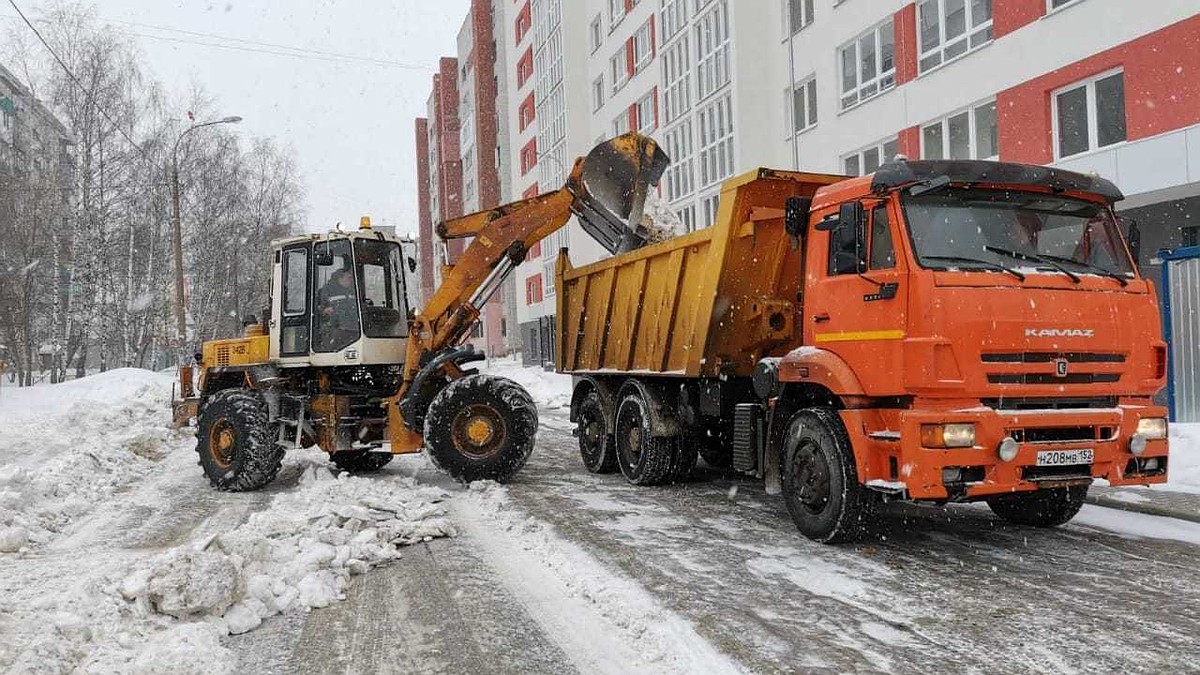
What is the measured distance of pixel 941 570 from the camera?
5.85 m

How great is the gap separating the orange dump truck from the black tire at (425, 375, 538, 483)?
2.68 meters

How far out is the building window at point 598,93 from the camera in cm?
3694

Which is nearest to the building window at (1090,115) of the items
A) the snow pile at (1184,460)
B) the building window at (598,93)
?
the snow pile at (1184,460)

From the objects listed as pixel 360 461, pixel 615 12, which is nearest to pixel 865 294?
pixel 360 461

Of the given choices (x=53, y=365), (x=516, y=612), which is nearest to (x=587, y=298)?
(x=516, y=612)

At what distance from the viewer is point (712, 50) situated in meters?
26.1

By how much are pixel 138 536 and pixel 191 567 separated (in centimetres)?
285

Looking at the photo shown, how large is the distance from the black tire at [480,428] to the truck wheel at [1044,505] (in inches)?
178

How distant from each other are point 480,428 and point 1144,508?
236 inches

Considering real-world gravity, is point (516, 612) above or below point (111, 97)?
below

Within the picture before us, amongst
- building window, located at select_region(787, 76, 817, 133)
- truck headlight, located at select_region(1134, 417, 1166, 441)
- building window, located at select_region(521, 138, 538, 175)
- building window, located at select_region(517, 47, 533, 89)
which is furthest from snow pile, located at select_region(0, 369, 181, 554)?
building window, located at select_region(517, 47, 533, 89)

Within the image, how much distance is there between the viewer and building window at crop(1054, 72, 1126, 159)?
14.4 m

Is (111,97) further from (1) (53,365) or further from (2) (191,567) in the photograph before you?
(2) (191,567)

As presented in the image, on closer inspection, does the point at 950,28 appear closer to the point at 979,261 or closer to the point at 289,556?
the point at 979,261
